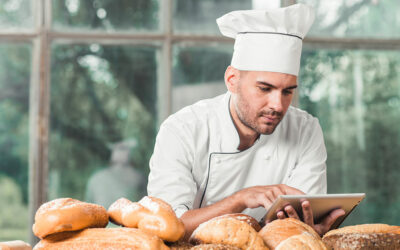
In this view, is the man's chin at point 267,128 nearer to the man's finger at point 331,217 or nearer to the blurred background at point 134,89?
the man's finger at point 331,217

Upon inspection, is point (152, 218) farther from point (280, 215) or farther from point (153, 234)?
point (280, 215)

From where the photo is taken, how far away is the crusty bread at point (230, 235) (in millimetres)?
750

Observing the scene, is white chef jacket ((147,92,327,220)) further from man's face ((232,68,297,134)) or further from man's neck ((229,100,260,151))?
man's face ((232,68,297,134))

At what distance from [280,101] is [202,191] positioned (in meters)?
0.54

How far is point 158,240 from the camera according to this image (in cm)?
74

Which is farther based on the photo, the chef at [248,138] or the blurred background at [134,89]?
the blurred background at [134,89]

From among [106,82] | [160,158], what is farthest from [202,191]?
[106,82]

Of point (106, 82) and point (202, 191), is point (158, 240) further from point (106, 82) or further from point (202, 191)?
point (106, 82)

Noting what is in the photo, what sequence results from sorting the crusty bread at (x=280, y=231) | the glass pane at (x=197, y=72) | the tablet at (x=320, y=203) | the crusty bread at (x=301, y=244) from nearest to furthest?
1. the crusty bread at (x=301, y=244)
2. the crusty bread at (x=280, y=231)
3. the tablet at (x=320, y=203)
4. the glass pane at (x=197, y=72)

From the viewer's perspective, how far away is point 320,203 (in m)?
1.21

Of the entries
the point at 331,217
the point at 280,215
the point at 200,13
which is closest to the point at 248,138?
the point at 331,217

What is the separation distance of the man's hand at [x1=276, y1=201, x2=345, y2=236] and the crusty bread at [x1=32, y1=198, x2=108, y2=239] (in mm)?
506

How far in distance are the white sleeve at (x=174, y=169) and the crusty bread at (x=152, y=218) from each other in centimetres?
78

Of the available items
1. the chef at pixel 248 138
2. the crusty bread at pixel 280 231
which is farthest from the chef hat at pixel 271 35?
the crusty bread at pixel 280 231
